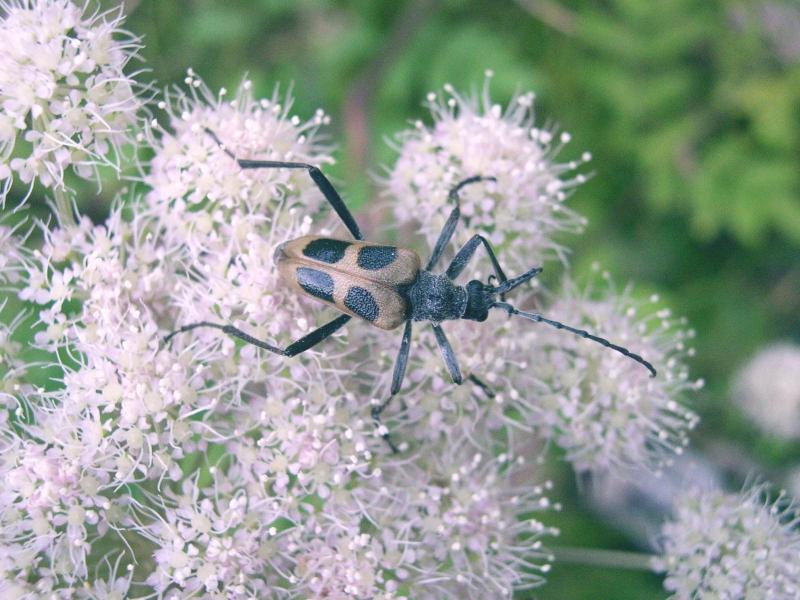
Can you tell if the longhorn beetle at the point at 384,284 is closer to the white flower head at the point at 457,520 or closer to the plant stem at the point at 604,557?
the white flower head at the point at 457,520

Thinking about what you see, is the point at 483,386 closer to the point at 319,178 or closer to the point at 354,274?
the point at 354,274

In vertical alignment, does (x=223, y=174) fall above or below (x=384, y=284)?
above

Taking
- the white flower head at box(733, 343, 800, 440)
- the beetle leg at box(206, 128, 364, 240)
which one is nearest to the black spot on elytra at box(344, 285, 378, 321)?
the beetle leg at box(206, 128, 364, 240)

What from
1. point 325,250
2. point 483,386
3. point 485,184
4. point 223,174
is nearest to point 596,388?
point 483,386

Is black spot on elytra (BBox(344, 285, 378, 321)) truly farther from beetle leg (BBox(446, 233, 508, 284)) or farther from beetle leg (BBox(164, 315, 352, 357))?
beetle leg (BBox(446, 233, 508, 284))

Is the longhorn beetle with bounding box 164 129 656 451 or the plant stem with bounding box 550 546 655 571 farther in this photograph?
the plant stem with bounding box 550 546 655 571
